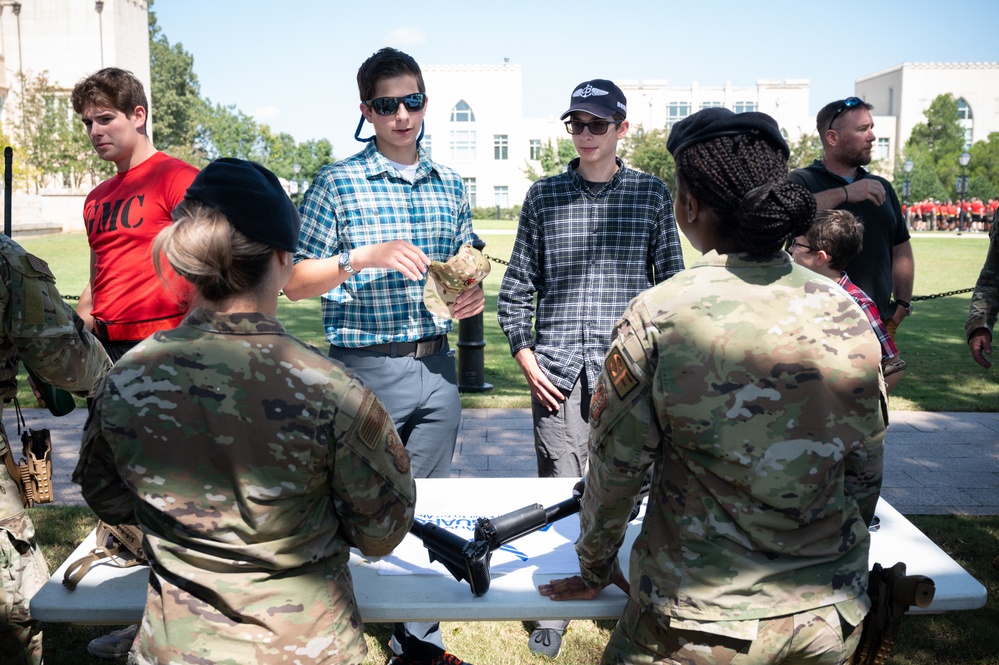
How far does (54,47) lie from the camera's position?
56.7 meters

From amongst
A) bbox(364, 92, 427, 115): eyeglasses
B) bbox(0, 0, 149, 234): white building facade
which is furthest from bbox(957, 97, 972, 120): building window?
bbox(364, 92, 427, 115): eyeglasses

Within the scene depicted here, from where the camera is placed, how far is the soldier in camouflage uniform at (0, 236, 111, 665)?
8.92 ft

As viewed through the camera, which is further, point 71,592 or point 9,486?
point 9,486

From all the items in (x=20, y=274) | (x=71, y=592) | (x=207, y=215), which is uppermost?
(x=207, y=215)

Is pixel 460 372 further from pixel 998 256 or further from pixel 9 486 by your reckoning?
pixel 9 486

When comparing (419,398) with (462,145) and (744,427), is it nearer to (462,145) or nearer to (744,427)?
(744,427)

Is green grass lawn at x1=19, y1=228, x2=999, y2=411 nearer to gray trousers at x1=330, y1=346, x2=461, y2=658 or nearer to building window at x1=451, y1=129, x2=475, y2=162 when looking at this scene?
gray trousers at x1=330, y1=346, x2=461, y2=658

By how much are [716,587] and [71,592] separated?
176 cm

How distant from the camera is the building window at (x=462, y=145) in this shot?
8056 centimetres

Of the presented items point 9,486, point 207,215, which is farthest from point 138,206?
point 207,215

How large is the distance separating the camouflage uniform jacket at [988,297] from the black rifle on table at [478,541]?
296 centimetres

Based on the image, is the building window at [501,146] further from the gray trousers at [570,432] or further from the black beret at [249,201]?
the black beret at [249,201]

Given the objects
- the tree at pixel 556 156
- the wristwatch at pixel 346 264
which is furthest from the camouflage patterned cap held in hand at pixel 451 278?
the tree at pixel 556 156

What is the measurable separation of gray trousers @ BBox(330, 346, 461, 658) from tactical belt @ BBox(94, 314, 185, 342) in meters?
0.74
